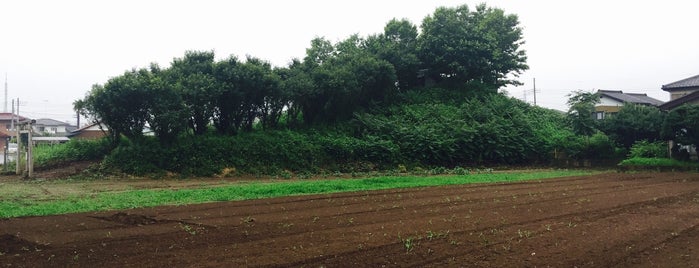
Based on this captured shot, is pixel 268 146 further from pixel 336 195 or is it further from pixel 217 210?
pixel 217 210

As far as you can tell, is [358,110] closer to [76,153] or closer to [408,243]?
[76,153]

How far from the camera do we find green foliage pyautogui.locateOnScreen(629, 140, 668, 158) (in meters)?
26.3

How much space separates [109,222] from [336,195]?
6.40 metres

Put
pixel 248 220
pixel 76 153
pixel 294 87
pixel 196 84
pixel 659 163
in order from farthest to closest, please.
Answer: pixel 294 87 < pixel 659 163 < pixel 76 153 < pixel 196 84 < pixel 248 220

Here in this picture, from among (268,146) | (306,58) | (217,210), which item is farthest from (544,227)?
(306,58)

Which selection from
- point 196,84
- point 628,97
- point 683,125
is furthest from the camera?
point 628,97

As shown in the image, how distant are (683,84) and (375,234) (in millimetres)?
35711

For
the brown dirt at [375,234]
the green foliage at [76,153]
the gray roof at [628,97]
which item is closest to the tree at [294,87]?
the green foliage at [76,153]

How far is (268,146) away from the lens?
2419 centimetres

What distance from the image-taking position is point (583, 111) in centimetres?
3175

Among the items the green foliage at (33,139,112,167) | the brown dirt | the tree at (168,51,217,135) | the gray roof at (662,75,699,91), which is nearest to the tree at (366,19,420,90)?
the tree at (168,51,217,135)

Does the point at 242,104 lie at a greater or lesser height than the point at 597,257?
greater

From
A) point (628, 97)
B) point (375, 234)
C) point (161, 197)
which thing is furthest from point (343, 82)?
point (628, 97)

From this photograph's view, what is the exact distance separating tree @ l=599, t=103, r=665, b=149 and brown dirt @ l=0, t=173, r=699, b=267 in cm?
1651
